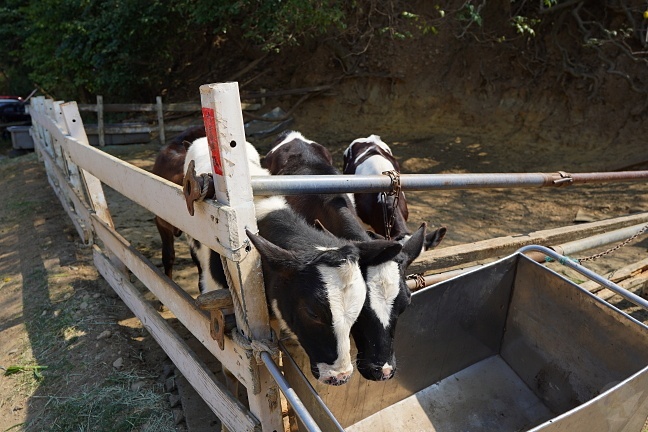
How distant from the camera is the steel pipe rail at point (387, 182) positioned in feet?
6.66

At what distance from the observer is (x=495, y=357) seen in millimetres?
3365

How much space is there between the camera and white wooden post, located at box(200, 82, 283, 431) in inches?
68.6

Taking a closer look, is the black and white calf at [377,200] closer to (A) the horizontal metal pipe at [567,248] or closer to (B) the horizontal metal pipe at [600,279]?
(A) the horizontal metal pipe at [567,248]

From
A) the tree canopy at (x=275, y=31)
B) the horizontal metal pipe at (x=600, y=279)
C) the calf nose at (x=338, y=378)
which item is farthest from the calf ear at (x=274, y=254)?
the tree canopy at (x=275, y=31)

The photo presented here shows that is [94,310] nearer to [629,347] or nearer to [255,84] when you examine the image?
[629,347]

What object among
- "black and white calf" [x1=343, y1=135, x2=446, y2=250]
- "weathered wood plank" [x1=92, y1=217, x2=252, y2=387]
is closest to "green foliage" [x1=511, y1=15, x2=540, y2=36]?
"black and white calf" [x1=343, y1=135, x2=446, y2=250]

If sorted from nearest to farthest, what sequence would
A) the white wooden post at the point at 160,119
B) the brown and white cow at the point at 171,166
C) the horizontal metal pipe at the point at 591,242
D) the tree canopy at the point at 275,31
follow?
the horizontal metal pipe at the point at 591,242 → the brown and white cow at the point at 171,166 → the tree canopy at the point at 275,31 → the white wooden post at the point at 160,119

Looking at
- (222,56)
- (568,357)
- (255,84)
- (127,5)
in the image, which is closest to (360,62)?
(255,84)

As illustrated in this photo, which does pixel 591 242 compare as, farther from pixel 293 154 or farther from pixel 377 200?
pixel 293 154

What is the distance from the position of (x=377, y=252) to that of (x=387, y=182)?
16.2 inches

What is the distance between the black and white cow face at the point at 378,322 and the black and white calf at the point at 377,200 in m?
1.68

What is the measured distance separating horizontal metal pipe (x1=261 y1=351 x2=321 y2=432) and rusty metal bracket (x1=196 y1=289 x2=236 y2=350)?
314 mm

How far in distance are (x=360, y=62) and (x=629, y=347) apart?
12.0 metres

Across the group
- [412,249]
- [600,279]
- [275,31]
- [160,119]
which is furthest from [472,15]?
[160,119]
